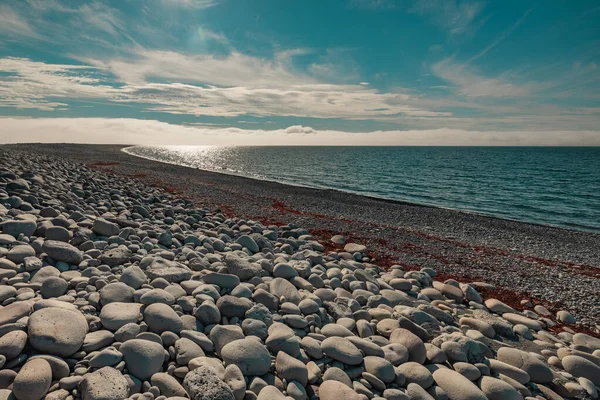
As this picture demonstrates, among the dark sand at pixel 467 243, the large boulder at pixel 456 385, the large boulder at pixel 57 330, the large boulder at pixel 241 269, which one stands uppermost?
the large boulder at pixel 57 330

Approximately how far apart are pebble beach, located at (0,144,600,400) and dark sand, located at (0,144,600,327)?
138 millimetres

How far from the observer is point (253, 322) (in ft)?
13.9

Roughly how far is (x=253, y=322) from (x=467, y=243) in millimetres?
11591

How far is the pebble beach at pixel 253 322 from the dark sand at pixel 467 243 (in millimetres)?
138

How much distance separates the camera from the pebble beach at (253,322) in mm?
3115

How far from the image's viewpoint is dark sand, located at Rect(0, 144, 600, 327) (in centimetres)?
842

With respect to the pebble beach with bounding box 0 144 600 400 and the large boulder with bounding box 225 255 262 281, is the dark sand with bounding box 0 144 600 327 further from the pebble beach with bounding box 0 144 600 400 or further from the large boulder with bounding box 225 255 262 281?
the large boulder with bounding box 225 255 262 281

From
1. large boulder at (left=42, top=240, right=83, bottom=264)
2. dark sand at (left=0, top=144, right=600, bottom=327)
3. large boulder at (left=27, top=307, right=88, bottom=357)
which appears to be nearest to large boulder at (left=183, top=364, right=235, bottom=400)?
large boulder at (left=27, top=307, right=88, bottom=357)

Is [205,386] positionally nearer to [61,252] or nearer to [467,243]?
[61,252]

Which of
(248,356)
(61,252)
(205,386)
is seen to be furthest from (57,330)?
(61,252)

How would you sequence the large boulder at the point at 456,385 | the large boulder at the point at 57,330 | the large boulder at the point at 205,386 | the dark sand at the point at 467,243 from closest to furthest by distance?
the large boulder at the point at 205,386, the large boulder at the point at 57,330, the large boulder at the point at 456,385, the dark sand at the point at 467,243

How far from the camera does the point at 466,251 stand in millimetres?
11523

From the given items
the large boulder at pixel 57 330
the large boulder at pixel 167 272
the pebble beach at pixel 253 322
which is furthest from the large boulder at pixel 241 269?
the large boulder at pixel 57 330

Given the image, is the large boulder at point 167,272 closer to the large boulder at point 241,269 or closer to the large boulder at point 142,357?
the large boulder at point 241,269
